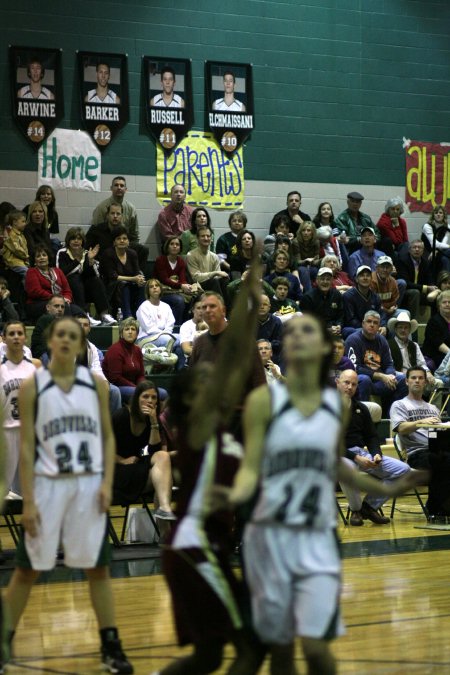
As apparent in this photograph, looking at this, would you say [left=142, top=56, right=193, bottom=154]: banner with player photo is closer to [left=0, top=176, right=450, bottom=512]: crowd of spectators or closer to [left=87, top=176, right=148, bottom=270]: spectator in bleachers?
[left=0, top=176, right=450, bottom=512]: crowd of spectators

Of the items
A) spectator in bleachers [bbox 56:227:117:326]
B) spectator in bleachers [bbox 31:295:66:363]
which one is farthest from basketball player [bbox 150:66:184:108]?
spectator in bleachers [bbox 31:295:66:363]

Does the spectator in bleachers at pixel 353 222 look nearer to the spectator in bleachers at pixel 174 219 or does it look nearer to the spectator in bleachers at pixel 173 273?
the spectator in bleachers at pixel 174 219

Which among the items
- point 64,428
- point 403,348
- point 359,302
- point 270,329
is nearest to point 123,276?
point 270,329

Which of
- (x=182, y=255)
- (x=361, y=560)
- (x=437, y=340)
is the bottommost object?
(x=361, y=560)

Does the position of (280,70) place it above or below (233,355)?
above

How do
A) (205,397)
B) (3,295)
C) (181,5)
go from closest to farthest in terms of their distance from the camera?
(205,397)
(3,295)
(181,5)

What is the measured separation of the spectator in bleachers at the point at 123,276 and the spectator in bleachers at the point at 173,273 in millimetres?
279

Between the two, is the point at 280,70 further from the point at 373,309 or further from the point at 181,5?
the point at 373,309

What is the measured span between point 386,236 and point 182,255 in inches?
145

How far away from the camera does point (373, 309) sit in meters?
14.1

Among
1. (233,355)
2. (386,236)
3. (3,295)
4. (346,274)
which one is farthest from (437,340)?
(233,355)

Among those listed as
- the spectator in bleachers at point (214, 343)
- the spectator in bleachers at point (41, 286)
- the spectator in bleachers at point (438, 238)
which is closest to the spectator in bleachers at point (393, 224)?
the spectator in bleachers at point (438, 238)

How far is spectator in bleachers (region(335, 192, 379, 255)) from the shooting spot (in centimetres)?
1634

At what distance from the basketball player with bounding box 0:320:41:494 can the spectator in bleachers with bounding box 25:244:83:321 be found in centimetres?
381
